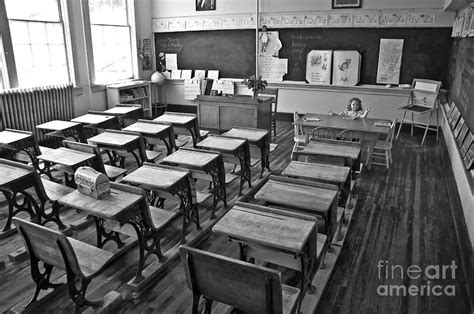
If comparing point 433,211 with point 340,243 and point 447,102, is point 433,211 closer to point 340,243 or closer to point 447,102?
point 340,243

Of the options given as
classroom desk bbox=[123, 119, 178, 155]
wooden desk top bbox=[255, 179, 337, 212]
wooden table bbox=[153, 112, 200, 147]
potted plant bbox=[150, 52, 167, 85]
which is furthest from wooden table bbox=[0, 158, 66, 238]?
potted plant bbox=[150, 52, 167, 85]

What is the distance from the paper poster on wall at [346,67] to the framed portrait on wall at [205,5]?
116 inches

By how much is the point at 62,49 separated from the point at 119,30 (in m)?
1.70

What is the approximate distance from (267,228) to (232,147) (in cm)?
187

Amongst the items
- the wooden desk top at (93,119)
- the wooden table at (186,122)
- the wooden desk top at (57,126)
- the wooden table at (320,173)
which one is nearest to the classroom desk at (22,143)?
the wooden desk top at (57,126)

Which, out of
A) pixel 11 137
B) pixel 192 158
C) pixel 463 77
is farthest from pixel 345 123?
pixel 11 137

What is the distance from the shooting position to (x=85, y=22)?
7.55 m

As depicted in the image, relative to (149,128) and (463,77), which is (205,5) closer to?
(149,128)

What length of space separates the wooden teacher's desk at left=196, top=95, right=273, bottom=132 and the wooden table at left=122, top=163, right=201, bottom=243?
3.39 m

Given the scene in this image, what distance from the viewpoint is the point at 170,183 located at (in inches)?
120

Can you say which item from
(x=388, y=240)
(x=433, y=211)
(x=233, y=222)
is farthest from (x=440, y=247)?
(x=233, y=222)

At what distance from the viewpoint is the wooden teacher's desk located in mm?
6668

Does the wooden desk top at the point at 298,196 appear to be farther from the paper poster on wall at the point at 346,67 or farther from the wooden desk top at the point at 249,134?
the paper poster on wall at the point at 346,67

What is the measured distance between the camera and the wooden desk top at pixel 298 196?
8.53 feet
